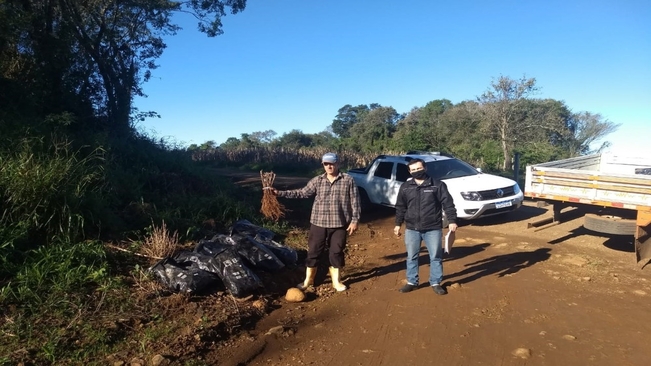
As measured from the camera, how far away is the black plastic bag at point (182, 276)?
548 cm

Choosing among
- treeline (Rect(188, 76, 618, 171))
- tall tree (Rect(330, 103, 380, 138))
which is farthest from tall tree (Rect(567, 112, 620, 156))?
tall tree (Rect(330, 103, 380, 138))

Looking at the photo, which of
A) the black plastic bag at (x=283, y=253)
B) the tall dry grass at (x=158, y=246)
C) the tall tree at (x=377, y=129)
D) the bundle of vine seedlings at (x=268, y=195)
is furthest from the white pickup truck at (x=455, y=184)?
the tall tree at (x=377, y=129)

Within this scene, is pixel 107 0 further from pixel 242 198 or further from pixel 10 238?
pixel 10 238

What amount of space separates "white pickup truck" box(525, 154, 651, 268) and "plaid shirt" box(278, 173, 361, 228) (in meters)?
4.35

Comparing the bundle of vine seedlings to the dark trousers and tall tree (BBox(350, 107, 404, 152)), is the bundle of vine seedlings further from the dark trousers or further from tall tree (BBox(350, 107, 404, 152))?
tall tree (BBox(350, 107, 404, 152))

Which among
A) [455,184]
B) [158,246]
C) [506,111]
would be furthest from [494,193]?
[506,111]

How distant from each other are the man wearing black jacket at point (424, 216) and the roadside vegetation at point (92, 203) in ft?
6.41

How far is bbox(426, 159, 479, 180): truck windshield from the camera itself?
1078 centimetres

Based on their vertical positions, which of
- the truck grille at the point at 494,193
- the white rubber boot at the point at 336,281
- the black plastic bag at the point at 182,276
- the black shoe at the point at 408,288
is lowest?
the black shoe at the point at 408,288

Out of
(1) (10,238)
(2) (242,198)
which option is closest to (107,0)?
(2) (242,198)

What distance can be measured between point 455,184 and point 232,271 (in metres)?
6.05

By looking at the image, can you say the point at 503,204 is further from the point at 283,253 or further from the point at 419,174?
the point at 283,253

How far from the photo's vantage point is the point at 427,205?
18.9ft

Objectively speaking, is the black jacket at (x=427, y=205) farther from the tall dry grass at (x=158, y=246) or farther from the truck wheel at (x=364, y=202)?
the truck wheel at (x=364, y=202)
